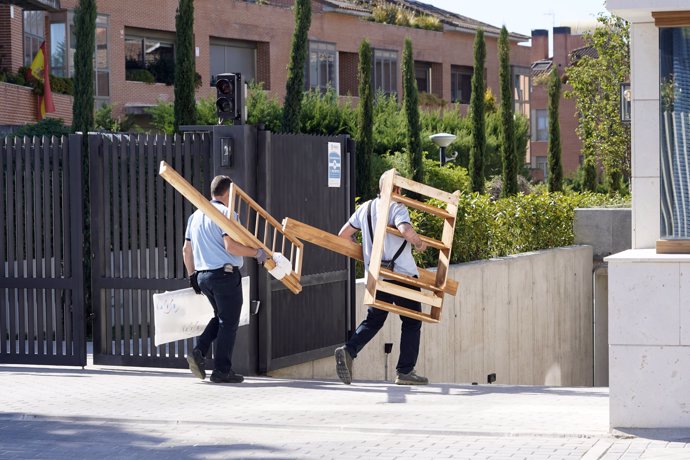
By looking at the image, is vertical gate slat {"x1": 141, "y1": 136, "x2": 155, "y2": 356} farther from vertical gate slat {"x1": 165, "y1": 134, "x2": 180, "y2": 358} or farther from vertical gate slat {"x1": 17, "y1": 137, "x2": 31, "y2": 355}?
vertical gate slat {"x1": 17, "y1": 137, "x2": 31, "y2": 355}

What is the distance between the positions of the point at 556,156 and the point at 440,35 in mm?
13999

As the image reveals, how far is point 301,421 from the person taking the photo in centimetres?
891

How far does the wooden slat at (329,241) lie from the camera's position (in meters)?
10.6

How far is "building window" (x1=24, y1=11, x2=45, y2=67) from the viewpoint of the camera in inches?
1487

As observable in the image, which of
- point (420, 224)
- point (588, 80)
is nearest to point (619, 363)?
point (420, 224)

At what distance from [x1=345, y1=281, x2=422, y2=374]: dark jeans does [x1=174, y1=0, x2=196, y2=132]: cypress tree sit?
67.6 feet

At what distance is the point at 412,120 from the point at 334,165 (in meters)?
28.0

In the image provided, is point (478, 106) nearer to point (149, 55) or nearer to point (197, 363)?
point (149, 55)

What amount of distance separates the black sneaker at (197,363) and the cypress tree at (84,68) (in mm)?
15439

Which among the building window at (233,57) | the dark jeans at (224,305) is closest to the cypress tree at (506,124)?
the building window at (233,57)

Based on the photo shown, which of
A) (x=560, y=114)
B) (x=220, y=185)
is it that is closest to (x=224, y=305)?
(x=220, y=185)

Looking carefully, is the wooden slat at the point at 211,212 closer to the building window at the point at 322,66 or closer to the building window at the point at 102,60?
the building window at the point at 102,60

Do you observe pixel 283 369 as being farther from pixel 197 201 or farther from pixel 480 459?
pixel 480 459

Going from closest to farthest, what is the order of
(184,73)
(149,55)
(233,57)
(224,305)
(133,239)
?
(224,305) → (133,239) → (184,73) → (149,55) → (233,57)
